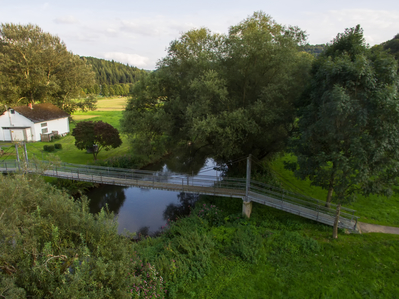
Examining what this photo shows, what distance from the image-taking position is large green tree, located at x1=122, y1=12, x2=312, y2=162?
15.7m

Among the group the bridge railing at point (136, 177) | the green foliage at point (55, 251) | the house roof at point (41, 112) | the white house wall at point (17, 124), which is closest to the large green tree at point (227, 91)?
the bridge railing at point (136, 177)

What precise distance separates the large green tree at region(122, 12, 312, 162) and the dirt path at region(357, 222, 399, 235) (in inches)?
262

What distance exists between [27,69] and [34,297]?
36445mm

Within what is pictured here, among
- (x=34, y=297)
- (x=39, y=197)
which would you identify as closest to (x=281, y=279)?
(x=34, y=297)

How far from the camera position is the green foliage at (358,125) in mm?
10203

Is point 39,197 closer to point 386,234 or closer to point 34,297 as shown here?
point 34,297

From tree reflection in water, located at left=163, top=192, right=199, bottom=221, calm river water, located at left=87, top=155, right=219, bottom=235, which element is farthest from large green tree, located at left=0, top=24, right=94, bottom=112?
tree reflection in water, located at left=163, top=192, right=199, bottom=221

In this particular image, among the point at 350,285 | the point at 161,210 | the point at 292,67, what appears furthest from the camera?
the point at 161,210

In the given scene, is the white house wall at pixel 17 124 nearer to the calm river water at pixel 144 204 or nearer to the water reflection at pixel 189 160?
the calm river water at pixel 144 204

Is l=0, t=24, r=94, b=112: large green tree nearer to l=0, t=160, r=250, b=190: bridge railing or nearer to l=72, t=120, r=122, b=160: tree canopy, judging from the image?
l=72, t=120, r=122, b=160: tree canopy

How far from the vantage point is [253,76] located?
17781 mm

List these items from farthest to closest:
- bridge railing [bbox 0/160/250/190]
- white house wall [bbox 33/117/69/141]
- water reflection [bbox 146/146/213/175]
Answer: white house wall [bbox 33/117/69/141] → water reflection [bbox 146/146/213/175] → bridge railing [bbox 0/160/250/190]

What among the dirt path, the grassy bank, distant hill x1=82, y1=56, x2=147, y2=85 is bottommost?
the grassy bank

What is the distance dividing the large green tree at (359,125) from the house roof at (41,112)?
33075 mm
